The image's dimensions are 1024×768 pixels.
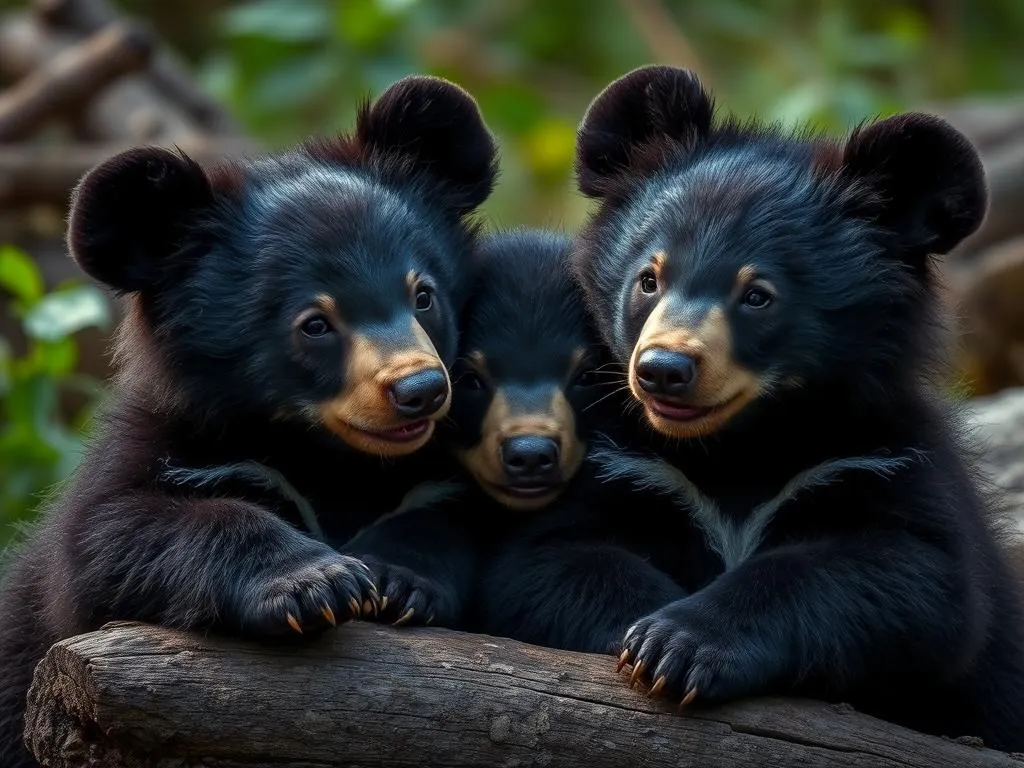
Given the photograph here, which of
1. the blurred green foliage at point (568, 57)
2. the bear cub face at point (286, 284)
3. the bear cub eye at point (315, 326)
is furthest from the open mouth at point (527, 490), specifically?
the blurred green foliage at point (568, 57)

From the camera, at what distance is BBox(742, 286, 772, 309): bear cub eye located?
4699 millimetres

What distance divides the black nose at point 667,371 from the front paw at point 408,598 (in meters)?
0.88

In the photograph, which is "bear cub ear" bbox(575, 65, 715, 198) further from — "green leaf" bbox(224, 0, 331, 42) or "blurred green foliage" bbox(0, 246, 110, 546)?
"green leaf" bbox(224, 0, 331, 42)

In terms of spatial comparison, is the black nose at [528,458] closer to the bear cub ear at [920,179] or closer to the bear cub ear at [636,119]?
the bear cub ear at [636,119]

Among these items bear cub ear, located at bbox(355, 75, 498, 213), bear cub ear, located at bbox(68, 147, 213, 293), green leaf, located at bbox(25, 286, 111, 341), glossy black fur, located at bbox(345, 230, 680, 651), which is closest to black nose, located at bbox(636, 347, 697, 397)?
glossy black fur, located at bbox(345, 230, 680, 651)

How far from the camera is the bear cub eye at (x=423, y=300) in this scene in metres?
5.03

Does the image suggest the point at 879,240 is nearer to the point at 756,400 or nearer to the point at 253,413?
the point at 756,400

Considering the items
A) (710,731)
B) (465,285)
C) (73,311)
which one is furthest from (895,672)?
(73,311)

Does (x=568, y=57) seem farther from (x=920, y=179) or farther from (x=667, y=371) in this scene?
(x=667, y=371)

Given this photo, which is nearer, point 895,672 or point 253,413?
point 895,672

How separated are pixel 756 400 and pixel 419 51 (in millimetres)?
8849

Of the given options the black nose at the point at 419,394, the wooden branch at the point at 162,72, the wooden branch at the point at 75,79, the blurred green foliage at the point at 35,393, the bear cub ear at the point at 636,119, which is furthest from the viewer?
the wooden branch at the point at 162,72

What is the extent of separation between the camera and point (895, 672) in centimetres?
450

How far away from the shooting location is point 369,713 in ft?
13.3
